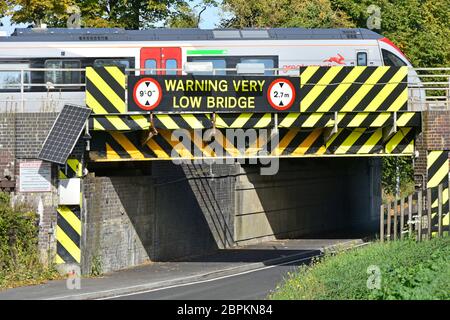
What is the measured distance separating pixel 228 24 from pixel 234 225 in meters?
18.8

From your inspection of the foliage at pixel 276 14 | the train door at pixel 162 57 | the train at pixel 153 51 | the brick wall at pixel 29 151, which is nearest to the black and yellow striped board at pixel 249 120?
the brick wall at pixel 29 151

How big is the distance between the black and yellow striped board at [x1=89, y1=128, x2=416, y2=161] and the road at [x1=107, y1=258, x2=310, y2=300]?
3.13m

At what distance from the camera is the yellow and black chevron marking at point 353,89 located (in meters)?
25.0

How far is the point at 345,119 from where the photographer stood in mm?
25219

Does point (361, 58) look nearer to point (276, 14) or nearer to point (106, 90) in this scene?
point (106, 90)

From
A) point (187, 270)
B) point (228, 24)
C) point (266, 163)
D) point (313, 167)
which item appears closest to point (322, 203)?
point (313, 167)

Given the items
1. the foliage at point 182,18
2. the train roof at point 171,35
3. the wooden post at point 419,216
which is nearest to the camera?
the wooden post at point 419,216

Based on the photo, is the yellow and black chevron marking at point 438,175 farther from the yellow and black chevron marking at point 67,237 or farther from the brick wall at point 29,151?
the brick wall at point 29,151

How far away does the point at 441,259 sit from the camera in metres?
18.9

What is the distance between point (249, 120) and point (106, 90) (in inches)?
144

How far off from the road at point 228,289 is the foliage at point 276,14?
26965 mm

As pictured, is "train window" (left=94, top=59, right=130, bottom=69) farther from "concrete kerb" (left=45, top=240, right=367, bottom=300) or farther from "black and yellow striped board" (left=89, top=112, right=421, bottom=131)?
"concrete kerb" (left=45, top=240, right=367, bottom=300)

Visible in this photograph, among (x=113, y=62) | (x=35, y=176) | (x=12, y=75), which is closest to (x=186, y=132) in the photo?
(x=35, y=176)
